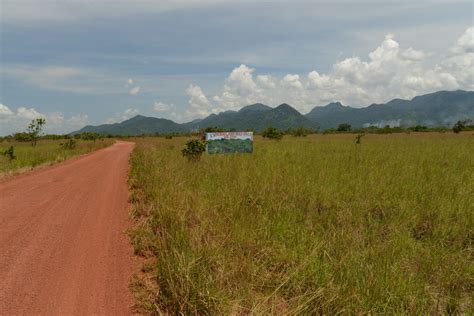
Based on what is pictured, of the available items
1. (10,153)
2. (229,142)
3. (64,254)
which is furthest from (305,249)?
(10,153)

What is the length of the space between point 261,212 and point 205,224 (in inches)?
52.7

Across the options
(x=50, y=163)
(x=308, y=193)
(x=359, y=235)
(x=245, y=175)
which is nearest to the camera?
(x=359, y=235)

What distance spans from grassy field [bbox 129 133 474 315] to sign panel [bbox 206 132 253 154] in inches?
338

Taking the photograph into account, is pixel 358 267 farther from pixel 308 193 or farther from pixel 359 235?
pixel 308 193

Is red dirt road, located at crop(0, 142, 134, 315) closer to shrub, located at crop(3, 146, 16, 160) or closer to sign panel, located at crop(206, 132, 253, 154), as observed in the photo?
sign panel, located at crop(206, 132, 253, 154)

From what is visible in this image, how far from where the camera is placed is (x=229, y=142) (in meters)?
16.7

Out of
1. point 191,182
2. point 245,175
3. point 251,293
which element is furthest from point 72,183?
point 251,293

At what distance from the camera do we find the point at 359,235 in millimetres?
4473

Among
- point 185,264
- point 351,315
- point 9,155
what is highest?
point 9,155

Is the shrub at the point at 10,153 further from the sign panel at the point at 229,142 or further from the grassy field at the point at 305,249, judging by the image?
the grassy field at the point at 305,249

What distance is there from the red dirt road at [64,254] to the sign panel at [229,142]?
8220mm

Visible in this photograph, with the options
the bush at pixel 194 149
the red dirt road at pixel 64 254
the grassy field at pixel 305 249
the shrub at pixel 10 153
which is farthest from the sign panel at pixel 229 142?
the shrub at pixel 10 153

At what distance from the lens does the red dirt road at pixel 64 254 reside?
3.19 m

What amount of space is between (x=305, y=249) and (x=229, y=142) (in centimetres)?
1291
